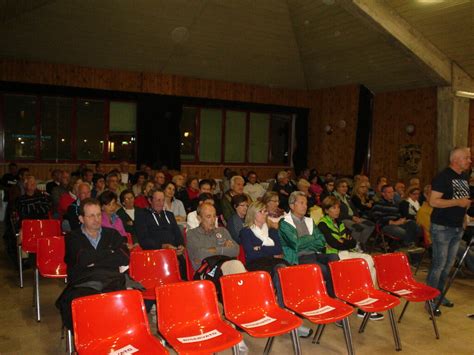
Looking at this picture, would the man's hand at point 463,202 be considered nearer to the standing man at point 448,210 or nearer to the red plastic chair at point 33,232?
the standing man at point 448,210

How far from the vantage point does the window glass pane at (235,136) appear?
41.8 feet

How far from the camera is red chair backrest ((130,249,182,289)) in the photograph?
143 inches

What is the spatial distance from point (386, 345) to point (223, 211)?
305cm

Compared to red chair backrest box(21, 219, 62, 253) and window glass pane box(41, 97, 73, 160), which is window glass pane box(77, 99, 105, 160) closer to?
window glass pane box(41, 97, 73, 160)

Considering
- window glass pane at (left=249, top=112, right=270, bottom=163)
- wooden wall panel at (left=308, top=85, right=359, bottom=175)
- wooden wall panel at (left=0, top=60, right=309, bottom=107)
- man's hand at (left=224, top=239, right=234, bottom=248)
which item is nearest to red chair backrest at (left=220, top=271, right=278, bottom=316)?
man's hand at (left=224, top=239, right=234, bottom=248)

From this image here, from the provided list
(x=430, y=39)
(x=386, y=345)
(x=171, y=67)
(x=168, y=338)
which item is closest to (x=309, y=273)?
(x=386, y=345)

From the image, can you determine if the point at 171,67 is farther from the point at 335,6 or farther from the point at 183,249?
the point at 183,249

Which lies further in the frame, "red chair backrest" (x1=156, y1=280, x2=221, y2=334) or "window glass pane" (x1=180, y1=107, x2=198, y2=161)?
"window glass pane" (x1=180, y1=107, x2=198, y2=161)

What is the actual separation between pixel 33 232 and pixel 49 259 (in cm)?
90

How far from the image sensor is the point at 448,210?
14.0 feet

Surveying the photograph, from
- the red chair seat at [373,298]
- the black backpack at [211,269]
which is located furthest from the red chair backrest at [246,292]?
the red chair seat at [373,298]

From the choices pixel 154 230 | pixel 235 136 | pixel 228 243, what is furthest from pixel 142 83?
pixel 228 243

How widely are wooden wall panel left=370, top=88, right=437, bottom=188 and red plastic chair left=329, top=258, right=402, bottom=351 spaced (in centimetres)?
809

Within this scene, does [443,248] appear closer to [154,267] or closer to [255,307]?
[255,307]
